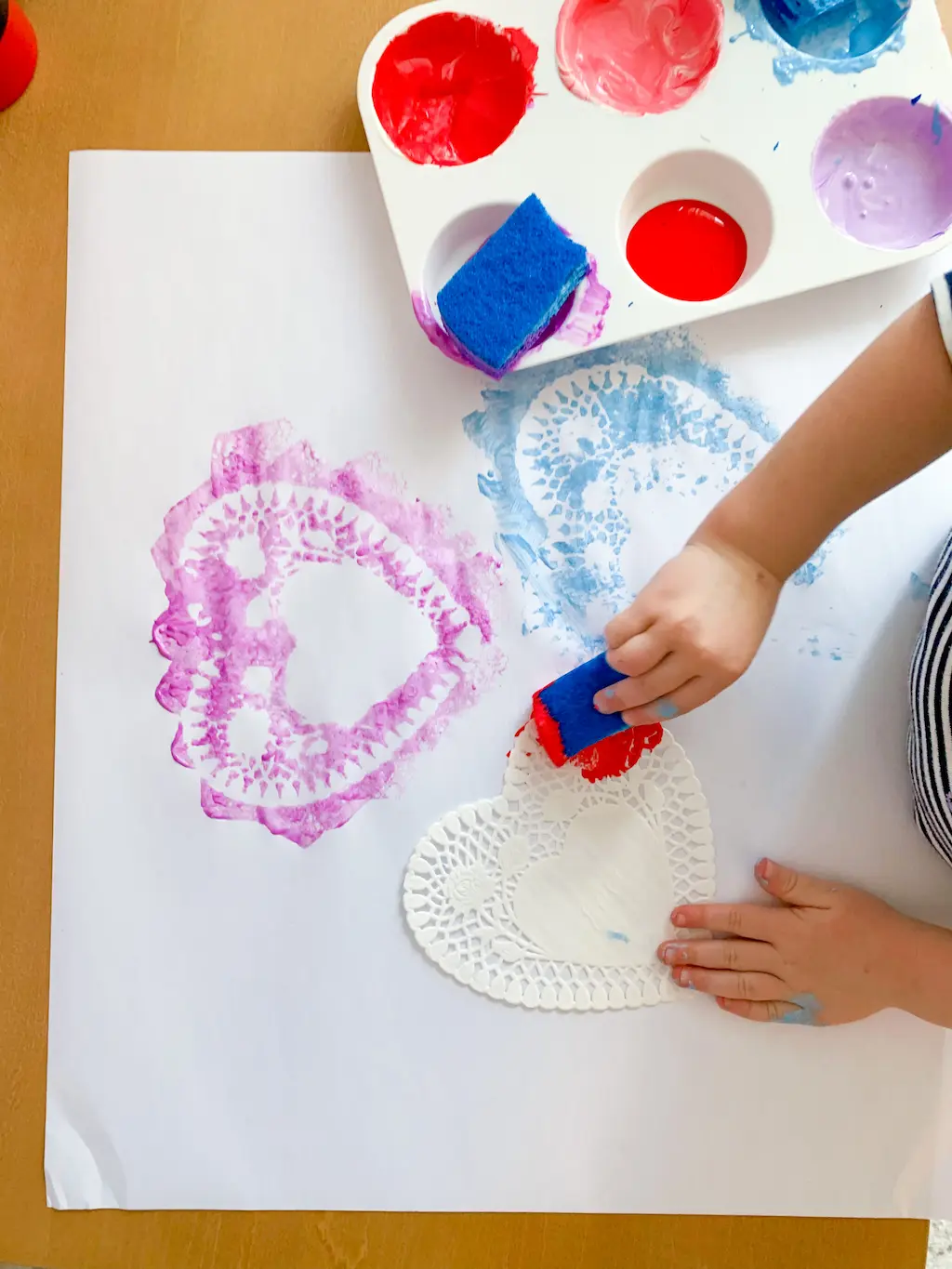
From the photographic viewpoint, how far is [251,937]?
58 cm

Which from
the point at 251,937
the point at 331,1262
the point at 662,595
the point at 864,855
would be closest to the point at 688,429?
the point at 662,595

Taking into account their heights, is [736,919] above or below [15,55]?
below

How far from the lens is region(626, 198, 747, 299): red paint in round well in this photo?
60 centimetres

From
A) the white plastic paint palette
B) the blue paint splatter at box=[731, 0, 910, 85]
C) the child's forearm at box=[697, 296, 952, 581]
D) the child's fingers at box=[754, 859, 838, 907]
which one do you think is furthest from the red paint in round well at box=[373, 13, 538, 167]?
the child's fingers at box=[754, 859, 838, 907]

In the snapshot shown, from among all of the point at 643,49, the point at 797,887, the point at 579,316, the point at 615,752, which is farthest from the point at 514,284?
the point at 797,887

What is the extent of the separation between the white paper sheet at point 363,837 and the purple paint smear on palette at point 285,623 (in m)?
0.01

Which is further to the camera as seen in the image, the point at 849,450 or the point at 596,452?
the point at 596,452

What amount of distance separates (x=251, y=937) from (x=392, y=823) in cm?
10

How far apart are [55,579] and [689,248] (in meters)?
0.42

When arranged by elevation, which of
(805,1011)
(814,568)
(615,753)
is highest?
(814,568)

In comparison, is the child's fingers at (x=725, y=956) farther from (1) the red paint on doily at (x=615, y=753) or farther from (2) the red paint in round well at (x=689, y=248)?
(2) the red paint in round well at (x=689, y=248)

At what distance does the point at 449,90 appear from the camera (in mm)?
595

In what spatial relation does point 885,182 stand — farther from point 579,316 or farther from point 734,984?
point 734,984

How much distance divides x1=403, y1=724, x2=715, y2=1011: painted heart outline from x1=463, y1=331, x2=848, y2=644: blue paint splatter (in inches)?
3.5
